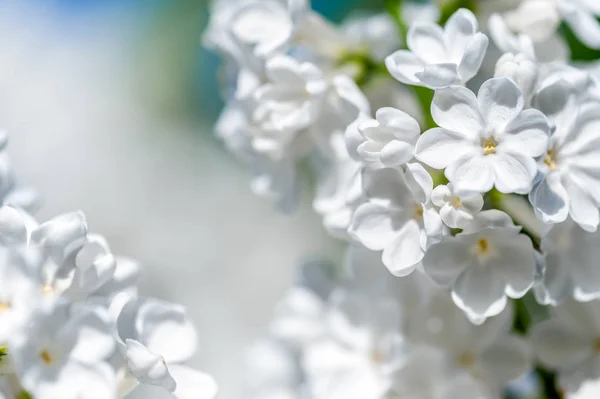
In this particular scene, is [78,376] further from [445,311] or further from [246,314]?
[246,314]

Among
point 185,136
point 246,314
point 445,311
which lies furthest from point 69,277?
point 185,136

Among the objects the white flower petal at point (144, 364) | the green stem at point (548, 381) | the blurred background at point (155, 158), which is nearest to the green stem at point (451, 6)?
the green stem at point (548, 381)

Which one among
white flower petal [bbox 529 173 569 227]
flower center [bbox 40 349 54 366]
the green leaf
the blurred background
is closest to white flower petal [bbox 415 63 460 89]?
white flower petal [bbox 529 173 569 227]

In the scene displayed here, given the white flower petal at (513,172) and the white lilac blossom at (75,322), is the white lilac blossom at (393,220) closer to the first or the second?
the white flower petal at (513,172)

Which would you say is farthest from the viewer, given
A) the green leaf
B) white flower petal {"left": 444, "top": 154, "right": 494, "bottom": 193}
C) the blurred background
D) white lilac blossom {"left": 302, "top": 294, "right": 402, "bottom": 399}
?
the blurred background

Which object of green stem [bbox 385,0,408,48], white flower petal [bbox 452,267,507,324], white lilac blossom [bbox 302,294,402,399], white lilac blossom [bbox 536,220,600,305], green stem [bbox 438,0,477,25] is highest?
green stem [bbox 438,0,477,25]

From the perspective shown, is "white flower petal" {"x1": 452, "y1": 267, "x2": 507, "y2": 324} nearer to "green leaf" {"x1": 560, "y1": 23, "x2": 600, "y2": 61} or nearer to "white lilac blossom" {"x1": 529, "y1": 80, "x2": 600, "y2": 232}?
"white lilac blossom" {"x1": 529, "y1": 80, "x2": 600, "y2": 232}

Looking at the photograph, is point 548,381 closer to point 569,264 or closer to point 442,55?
point 569,264
